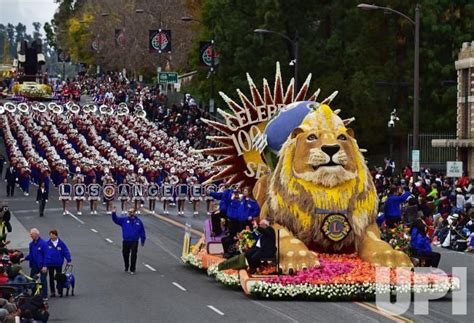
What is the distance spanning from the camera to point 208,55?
76.6m

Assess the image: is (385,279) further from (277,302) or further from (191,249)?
(191,249)

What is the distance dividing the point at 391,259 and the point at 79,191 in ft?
75.7

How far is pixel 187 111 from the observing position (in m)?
83.4

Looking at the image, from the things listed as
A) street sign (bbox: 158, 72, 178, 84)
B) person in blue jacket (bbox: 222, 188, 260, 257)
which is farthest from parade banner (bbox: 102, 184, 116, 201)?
street sign (bbox: 158, 72, 178, 84)

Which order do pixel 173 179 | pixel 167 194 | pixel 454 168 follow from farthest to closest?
pixel 173 179 → pixel 167 194 → pixel 454 168

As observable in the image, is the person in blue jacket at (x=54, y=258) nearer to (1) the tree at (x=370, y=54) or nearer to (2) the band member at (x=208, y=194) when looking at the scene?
(2) the band member at (x=208, y=194)

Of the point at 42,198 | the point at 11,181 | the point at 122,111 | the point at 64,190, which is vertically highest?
the point at 122,111

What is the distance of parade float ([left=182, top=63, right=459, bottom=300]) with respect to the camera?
27.3 m

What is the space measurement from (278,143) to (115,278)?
4.42 m

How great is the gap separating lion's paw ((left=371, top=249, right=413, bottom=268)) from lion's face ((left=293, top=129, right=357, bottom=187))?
5.59 feet

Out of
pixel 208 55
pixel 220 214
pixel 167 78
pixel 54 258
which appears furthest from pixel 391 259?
pixel 167 78

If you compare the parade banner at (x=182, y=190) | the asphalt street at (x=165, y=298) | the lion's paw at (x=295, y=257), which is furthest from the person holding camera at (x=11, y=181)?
the lion's paw at (x=295, y=257)

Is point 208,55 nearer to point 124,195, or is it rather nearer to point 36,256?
point 124,195

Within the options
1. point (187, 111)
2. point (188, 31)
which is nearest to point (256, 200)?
point (187, 111)
